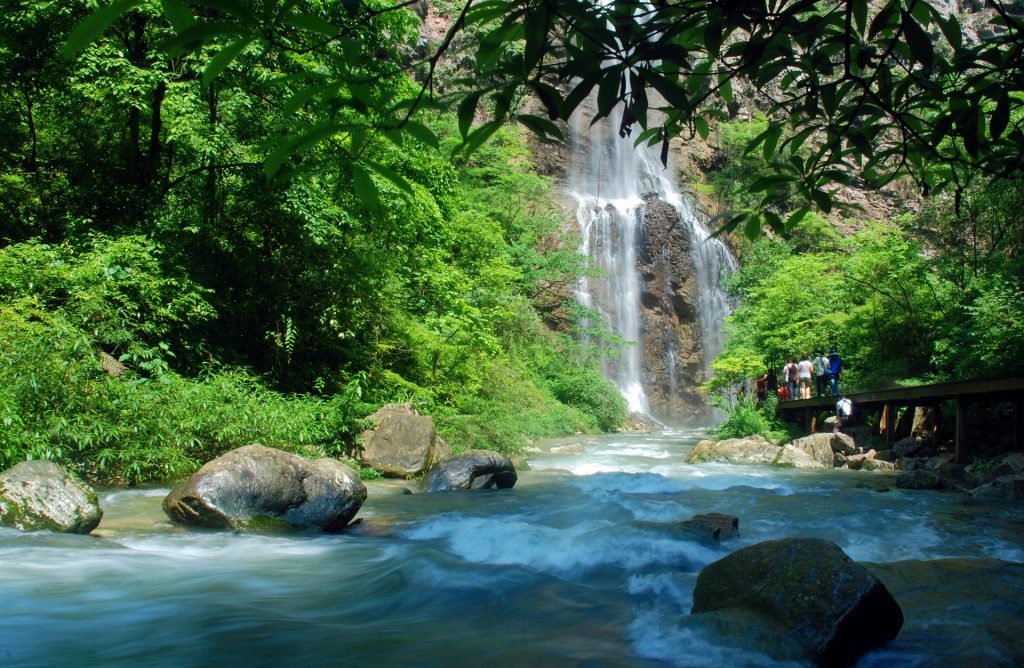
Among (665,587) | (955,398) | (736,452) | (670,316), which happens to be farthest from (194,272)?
(670,316)

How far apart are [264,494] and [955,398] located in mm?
12907

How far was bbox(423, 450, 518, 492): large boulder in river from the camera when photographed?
35.7 ft

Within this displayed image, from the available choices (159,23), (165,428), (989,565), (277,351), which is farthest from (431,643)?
(159,23)

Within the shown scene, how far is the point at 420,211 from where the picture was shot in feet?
46.8

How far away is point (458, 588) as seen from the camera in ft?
18.4

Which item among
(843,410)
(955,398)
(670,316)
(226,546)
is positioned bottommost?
(226,546)

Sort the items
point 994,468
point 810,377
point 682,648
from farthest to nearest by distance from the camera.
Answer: point 810,377, point 994,468, point 682,648

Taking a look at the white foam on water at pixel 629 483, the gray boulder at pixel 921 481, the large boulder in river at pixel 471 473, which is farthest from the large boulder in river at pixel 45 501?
the gray boulder at pixel 921 481

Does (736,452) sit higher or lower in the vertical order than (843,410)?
lower

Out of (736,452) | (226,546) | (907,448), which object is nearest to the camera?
(226,546)

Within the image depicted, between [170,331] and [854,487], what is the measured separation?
11064mm

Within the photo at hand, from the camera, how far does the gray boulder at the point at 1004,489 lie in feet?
32.9

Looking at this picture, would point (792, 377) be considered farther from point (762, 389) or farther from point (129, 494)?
point (129, 494)

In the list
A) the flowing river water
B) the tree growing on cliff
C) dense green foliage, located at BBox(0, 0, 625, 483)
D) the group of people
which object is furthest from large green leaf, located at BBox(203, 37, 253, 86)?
the group of people
